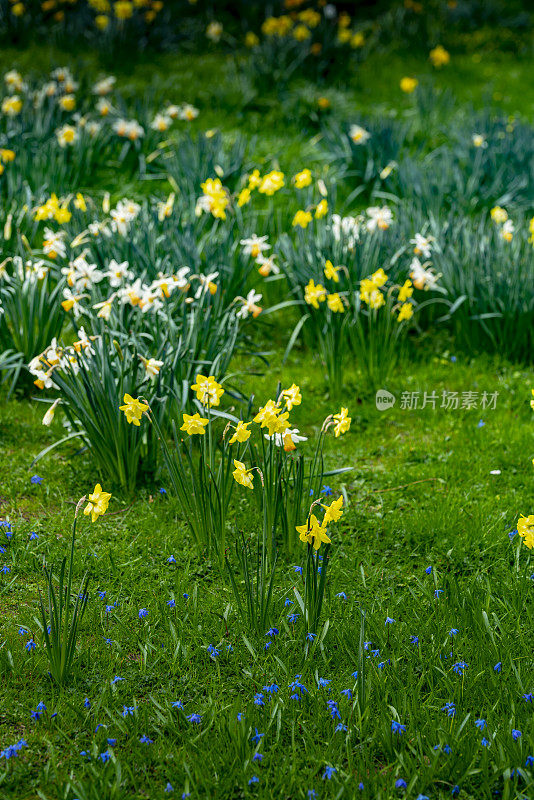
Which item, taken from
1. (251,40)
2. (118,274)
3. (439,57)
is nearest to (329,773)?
(118,274)

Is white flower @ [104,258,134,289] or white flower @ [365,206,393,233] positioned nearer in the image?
white flower @ [104,258,134,289]

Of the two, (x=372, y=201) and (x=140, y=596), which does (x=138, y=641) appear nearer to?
(x=140, y=596)

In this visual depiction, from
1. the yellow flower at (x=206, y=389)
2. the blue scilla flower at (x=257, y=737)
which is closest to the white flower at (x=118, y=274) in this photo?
the yellow flower at (x=206, y=389)

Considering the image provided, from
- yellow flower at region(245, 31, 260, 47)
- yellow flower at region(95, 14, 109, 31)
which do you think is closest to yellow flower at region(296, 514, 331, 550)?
yellow flower at region(245, 31, 260, 47)

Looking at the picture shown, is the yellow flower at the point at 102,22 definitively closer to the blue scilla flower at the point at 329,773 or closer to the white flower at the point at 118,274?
the white flower at the point at 118,274

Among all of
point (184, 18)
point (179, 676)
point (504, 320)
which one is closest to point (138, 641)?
point (179, 676)

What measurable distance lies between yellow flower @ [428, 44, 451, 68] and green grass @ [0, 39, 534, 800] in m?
5.55

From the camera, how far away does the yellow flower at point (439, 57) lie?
796 cm

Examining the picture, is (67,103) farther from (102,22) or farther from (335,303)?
(335,303)

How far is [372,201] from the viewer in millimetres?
5258

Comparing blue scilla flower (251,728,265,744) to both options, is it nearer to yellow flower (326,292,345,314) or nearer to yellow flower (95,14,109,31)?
yellow flower (326,292,345,314)

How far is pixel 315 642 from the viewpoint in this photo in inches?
88.2

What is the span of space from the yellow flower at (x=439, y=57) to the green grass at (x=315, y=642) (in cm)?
555

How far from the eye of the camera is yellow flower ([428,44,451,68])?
796cm
